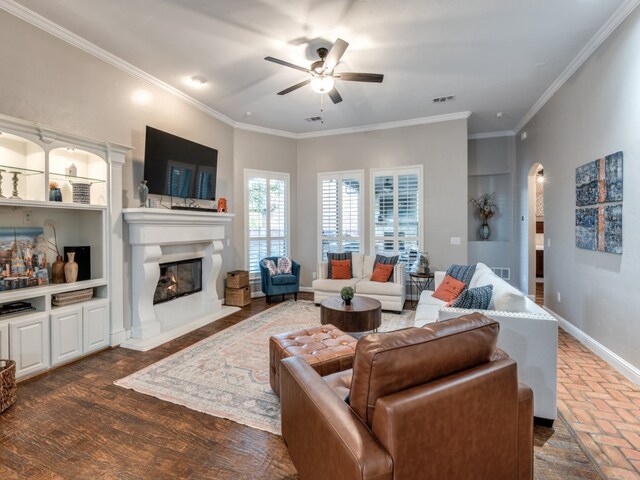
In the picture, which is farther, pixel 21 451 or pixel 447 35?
pixel 447 35

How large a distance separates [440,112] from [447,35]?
7.75 feet

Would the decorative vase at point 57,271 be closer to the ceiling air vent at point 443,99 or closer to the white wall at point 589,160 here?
the ceiling air vent at point 443,99

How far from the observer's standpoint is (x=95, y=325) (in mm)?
3482

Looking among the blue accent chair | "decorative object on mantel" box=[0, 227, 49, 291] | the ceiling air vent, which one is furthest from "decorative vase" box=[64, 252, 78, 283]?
the ceiling air vent

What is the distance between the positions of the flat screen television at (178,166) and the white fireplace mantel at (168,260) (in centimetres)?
41

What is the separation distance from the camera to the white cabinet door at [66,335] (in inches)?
121

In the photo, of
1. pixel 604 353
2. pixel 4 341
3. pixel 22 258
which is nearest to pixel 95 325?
pixel 4 341

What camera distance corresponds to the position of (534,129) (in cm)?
537

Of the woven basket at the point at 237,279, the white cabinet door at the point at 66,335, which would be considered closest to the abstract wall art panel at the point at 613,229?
the woven basket at the point at 237,279

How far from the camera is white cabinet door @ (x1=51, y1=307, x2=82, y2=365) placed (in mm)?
3080

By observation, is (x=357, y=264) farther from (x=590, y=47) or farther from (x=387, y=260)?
(x=590, y=47)

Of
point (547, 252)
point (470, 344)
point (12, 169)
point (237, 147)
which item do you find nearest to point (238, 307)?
point (237, 147)

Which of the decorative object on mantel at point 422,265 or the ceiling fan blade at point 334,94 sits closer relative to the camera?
the ceiling fan blade at point 334,94

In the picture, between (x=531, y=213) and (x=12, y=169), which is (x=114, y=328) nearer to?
(x=12, y=169)
